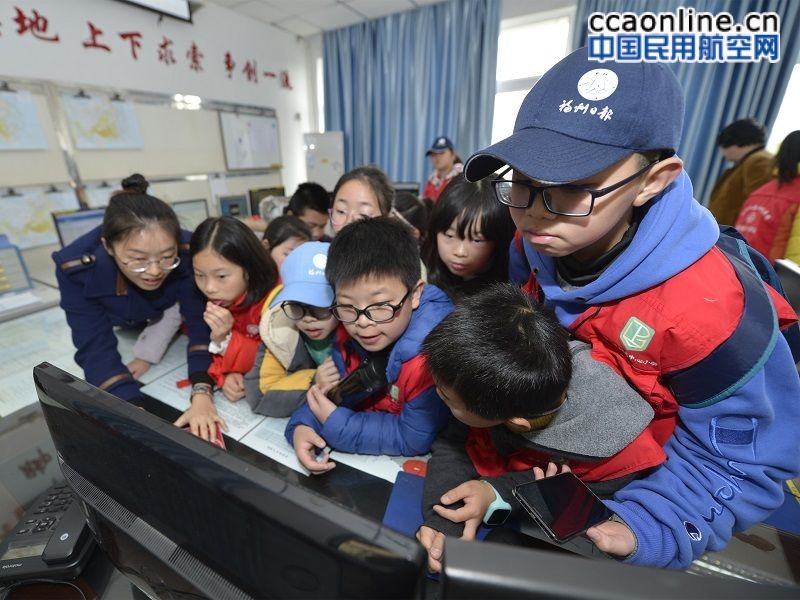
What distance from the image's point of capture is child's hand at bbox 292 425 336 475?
0.72 m

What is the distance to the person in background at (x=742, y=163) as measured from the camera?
6.97 ft

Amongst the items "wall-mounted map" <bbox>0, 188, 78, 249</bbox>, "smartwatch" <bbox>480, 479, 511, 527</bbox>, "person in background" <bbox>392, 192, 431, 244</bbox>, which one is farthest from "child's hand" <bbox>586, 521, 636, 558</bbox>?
"wall-mounted map" <bbox>0, 188, 78, 249</bbox>

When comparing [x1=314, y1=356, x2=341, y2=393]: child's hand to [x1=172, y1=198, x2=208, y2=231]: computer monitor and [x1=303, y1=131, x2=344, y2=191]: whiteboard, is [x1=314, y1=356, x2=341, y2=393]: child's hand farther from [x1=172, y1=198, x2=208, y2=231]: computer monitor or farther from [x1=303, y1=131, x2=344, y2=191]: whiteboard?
[x1=303, y1=131, x2=344, y2=191]: whiteboard

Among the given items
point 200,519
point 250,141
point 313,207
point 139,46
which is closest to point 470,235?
point 200,519

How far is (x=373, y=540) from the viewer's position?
0.81 feet

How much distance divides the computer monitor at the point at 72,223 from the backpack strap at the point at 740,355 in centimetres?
194

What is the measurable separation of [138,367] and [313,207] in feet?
3.07

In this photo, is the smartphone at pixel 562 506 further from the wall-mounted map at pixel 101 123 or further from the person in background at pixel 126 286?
the wall-mounted map at pixel 101 123

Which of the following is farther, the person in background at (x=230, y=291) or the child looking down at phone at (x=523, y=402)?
the person in background at (x=230, y=291)

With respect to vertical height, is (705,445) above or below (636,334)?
below

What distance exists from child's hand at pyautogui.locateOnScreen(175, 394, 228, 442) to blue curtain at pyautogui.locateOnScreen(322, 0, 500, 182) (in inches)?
130

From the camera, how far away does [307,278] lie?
888 millimetres

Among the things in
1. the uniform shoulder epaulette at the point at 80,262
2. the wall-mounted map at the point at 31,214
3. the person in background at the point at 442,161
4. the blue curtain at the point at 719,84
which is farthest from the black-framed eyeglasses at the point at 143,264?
the blue curtain at the point at 719,84

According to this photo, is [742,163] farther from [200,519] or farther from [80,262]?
[80,262]
